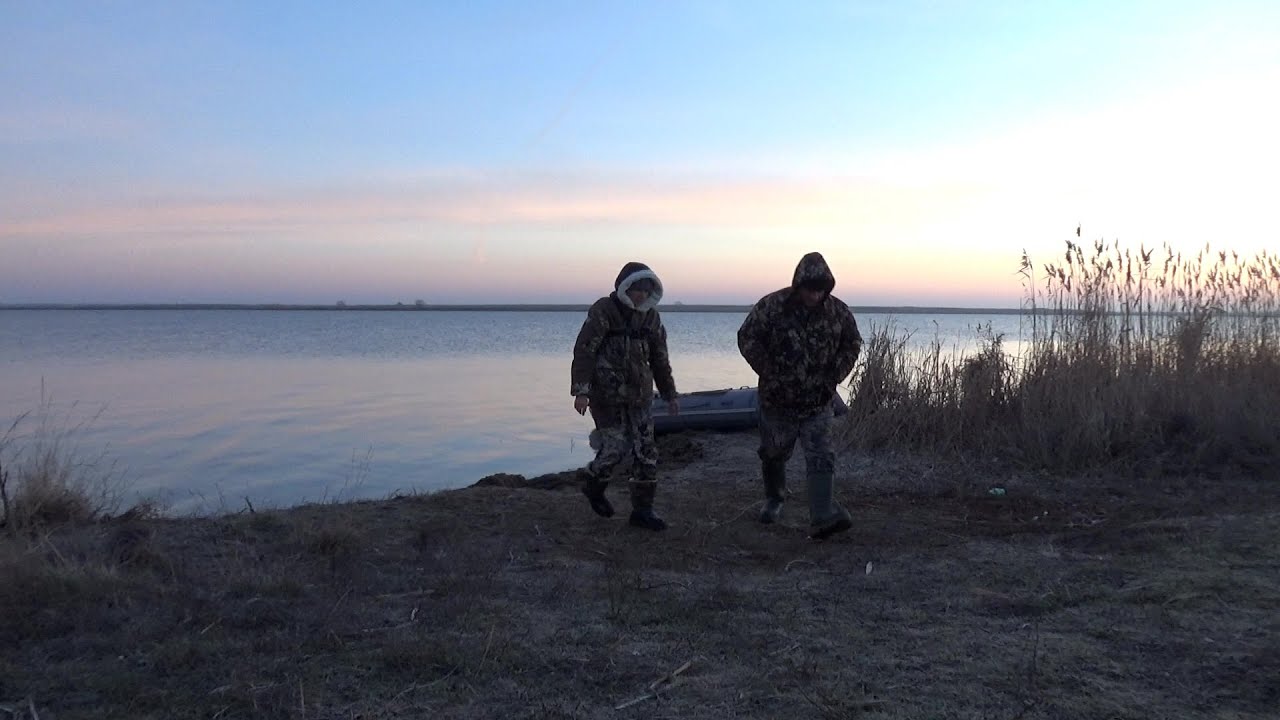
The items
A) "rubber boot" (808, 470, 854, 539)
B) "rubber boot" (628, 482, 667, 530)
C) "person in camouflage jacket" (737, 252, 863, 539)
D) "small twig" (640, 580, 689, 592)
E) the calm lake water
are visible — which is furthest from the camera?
the calm lake water

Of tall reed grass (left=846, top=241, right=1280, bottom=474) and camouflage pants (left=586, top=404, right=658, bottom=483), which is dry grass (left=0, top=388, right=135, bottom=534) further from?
tall reed grass (left=846, top=241, right=1280, bottom=474)

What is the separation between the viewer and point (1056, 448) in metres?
7.73

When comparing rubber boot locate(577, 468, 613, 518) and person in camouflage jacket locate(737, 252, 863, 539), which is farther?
rubber boot locate(577, 468, 613, 518)

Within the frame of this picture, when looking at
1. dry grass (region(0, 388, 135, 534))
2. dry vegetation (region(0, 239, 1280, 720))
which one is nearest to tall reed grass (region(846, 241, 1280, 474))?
dry vegetation (region(0, 239, 1280, 720))

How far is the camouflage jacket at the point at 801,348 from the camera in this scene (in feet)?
19.2

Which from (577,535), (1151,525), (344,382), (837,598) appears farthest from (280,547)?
(344,382)

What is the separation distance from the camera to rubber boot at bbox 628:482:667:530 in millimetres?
5898

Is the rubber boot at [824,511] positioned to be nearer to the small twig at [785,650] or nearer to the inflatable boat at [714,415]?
the small twig at [785,650]

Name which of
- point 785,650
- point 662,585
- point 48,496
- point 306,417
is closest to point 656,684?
point 785,650

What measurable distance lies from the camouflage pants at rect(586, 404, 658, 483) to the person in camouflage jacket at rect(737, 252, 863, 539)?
78cm

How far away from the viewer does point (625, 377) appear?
5.86 meters

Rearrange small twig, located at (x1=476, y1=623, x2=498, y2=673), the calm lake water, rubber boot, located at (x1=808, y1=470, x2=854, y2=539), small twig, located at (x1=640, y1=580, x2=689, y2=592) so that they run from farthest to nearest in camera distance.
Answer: the calm lake water
rubber boot, located at (x1=808, y1=470, x2=854, y2=539)
small twig, located at (x1=640, y1=580, x2=689, y2=592)
small twig, located at (x1=476, y1=623, x2=498, y2=673)

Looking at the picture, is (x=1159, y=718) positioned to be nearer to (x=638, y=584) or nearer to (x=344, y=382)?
(x=638, y=584)

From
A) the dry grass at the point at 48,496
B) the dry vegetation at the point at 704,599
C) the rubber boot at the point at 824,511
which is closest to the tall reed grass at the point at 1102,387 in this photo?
the dry vegetation at the point at 704,599
